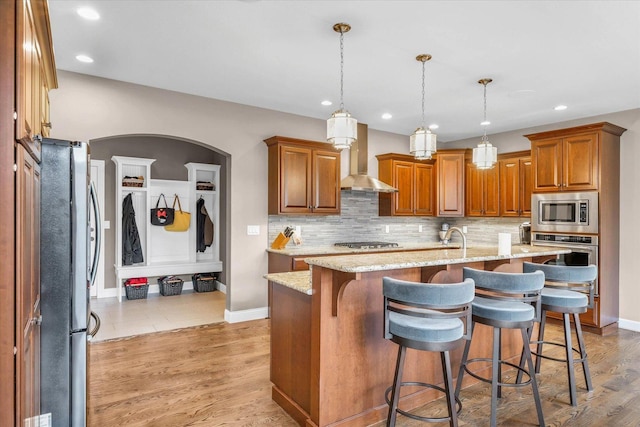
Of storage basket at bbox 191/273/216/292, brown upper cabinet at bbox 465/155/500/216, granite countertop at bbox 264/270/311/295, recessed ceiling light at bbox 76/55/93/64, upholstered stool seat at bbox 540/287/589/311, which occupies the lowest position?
storage basket at bbox 191/273/216/292

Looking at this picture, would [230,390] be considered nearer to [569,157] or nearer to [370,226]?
[370,226]

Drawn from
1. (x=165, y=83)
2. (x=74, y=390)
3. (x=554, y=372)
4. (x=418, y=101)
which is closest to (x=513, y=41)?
(x=418, y=101)

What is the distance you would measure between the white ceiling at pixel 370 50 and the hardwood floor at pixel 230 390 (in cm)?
267

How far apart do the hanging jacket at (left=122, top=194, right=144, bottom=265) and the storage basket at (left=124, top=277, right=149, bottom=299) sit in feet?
0.93

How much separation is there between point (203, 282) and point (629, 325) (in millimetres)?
5930

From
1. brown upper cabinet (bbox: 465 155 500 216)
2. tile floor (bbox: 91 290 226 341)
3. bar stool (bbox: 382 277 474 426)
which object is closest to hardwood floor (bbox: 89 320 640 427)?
tile floor (bbox: 91 290 226 341)

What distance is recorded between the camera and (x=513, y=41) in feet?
9.64

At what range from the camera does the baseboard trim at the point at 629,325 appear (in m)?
4.55

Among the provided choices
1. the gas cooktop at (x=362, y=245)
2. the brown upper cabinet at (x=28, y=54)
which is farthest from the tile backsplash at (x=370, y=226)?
the brown upper cabinet at (x=28, y=54)

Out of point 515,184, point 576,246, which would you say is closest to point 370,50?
point 576,246

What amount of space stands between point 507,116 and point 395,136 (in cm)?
172

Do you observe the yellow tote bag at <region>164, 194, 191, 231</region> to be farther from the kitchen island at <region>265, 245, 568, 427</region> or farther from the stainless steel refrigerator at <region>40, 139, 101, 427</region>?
the stainless steel refrigerator at <region>40, 139, 101, 427</region>

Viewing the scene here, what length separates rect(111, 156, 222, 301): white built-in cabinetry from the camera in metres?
5.86

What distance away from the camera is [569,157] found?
15.1 ft
